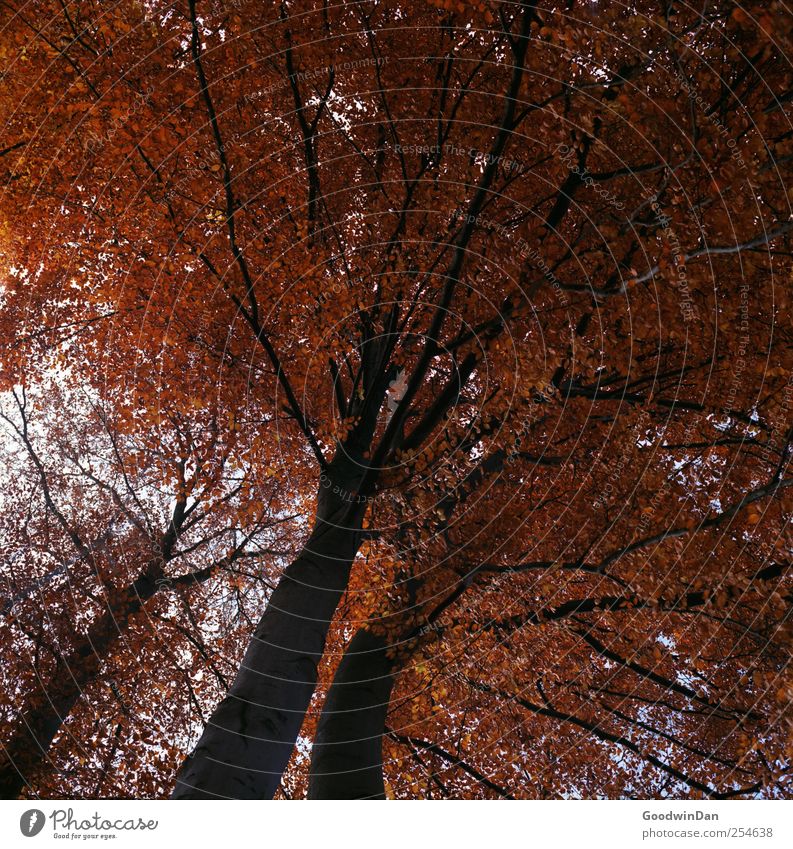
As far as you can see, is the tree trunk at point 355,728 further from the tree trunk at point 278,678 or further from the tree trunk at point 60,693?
the tree trunk at point 60,693

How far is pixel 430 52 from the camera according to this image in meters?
11.1

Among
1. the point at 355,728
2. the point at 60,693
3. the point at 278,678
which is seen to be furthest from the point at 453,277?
the point at 60,693

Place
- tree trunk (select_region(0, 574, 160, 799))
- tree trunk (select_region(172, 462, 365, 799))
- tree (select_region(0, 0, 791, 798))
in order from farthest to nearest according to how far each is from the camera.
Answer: tree trunk (select_region(0, 574, 160, 799)) → tree (select_region(0, 0, 791, 798)) → tree trunk (select_region(172, 462, 365, 799))

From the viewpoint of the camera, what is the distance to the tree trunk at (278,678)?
5.65 metres

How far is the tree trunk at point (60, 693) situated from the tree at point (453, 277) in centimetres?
455

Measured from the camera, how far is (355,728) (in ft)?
25.6

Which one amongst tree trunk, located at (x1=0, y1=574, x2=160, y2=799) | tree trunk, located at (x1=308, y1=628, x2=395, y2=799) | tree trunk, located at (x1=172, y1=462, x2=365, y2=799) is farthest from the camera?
tree trunk, located at (x1=0, y1=574, x2=160, y2=799)

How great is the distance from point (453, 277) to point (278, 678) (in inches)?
183

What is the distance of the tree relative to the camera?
27.3 ft

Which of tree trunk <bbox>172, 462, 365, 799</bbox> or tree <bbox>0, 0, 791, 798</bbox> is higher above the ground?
tree <bbox>0, 0, 791, 798</bbox>

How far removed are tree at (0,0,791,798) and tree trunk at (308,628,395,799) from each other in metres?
0.12

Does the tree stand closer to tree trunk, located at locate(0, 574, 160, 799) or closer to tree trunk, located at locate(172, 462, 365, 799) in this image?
tree trunk, located at locate(172, 462, 365, 799)

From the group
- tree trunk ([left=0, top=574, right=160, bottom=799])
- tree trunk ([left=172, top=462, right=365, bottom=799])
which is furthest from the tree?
tree trunk ([left=0, top=574, right=160, bottom=799])

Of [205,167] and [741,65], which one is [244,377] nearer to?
[205,167]
